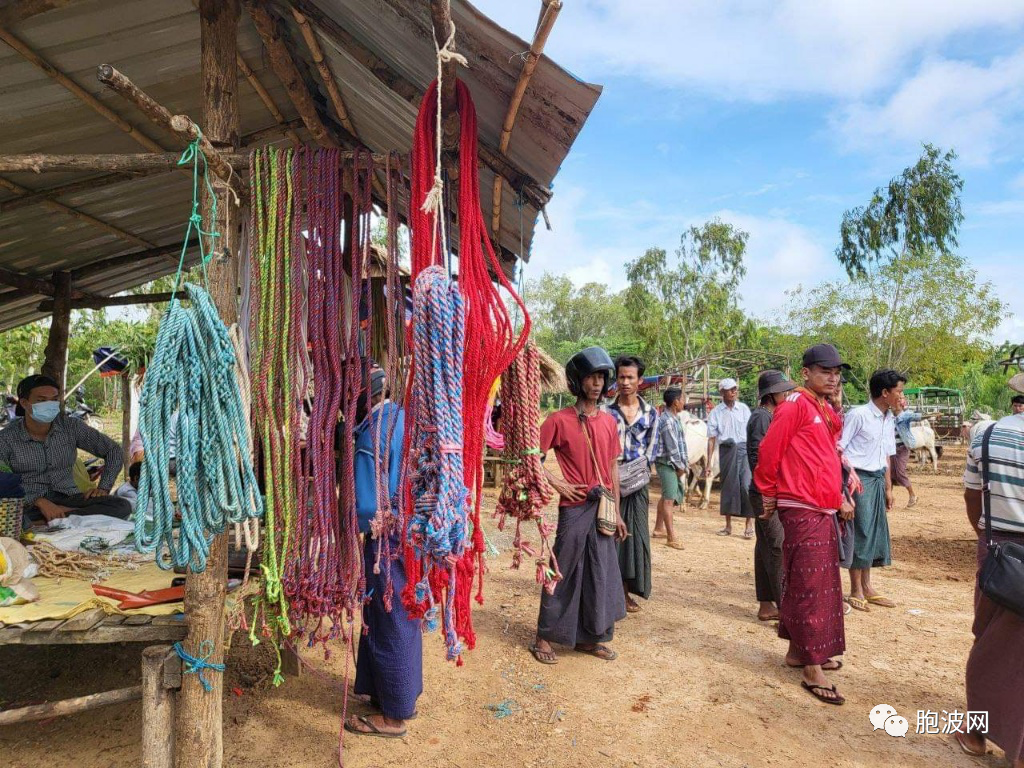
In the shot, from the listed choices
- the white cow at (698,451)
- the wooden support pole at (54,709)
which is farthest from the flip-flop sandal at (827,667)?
the white cow at (698,451)

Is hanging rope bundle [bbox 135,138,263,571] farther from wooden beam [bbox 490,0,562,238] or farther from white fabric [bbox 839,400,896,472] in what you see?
white fabric [bbox 839,400,896,472]

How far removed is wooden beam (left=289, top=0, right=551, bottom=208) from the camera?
2.71 meters

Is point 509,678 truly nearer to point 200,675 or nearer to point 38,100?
point 200,675

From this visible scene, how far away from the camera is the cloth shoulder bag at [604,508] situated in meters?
3.69

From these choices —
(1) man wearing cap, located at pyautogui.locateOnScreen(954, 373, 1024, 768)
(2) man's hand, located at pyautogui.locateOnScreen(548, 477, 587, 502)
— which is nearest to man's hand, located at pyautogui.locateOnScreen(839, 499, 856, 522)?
(1) man wearing cap, located at pyautogui.locateOnScreen(954, 373, 1024, 768)

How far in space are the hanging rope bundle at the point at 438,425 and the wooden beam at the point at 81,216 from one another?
147 inches

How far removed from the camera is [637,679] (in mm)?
3602

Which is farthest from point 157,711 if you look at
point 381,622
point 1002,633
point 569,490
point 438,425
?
point 1002,633

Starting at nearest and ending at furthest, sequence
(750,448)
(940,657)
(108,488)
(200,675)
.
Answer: (200,675)
(940,657)
(108,488)
(750,448)

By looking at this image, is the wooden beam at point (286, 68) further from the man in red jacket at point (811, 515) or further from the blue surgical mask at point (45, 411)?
the man in red jacket at point (811, 515)

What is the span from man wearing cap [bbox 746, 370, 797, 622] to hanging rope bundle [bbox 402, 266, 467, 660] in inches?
97.8

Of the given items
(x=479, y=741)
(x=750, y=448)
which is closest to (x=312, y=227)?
(x=479, y=741)

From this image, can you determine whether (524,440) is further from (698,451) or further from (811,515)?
(698,451)

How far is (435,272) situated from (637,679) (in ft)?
9.18
